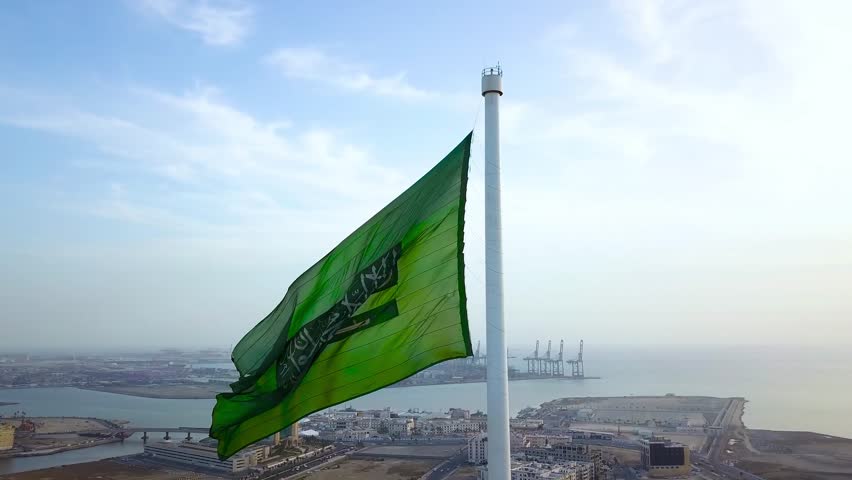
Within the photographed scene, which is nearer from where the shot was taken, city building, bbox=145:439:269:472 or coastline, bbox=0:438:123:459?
city building, bbox=145:439:269:472

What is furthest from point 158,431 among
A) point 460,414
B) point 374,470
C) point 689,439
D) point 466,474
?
point 689,439

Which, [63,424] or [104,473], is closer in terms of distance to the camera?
[104,473]

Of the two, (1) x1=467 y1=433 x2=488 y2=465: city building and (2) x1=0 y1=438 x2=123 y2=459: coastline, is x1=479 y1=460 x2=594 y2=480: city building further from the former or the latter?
(2) x1=0 y1=438 x2=123 y2=459: coastline

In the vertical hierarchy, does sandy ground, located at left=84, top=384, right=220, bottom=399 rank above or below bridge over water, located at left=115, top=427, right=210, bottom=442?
above

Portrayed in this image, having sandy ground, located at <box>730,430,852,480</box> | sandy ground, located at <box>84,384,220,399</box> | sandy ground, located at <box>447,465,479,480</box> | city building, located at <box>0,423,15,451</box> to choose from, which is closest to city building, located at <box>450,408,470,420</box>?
sandy ground, located at <box>447,465,479,480</box>

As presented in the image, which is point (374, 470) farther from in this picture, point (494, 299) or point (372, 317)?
point (494, 299)
